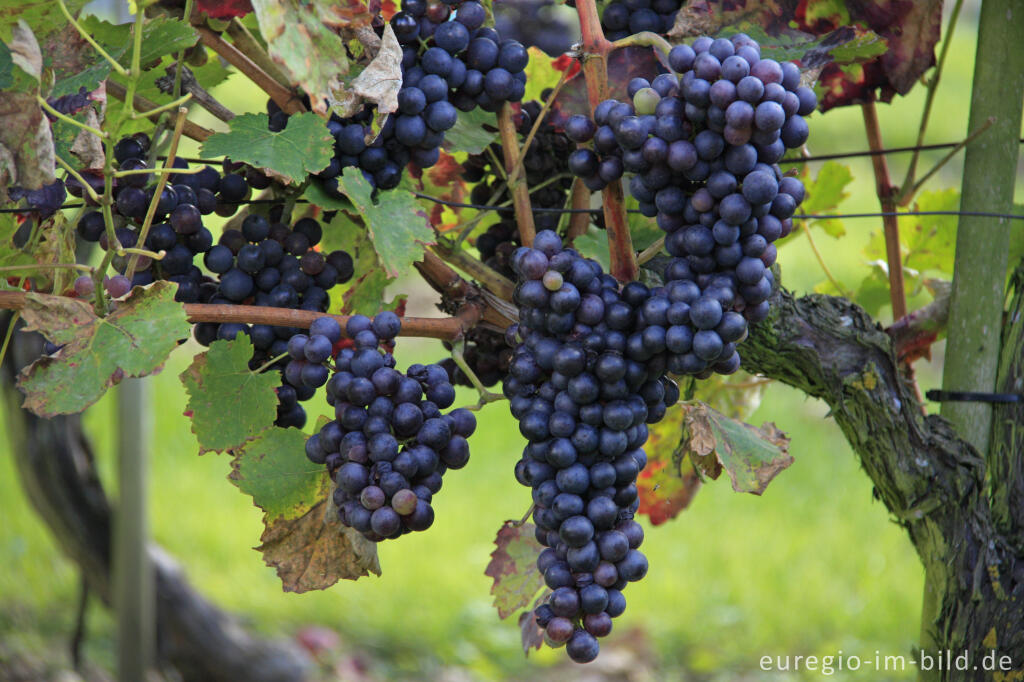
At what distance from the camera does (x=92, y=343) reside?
747 mm

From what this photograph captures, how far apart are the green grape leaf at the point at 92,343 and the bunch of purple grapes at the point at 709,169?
Answer: 0.35 m

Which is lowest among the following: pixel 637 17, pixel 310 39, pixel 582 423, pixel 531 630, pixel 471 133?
pixel 531 630

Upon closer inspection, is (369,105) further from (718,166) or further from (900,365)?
(900,365)

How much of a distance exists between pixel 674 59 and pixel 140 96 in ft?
1.72

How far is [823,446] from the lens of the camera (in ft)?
13.1

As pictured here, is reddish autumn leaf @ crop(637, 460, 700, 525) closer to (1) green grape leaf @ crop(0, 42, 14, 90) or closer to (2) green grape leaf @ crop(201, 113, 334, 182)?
(2) green grape leaf @ crop(201, 113, 334, 182)

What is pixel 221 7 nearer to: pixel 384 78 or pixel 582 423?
pixel 384 78

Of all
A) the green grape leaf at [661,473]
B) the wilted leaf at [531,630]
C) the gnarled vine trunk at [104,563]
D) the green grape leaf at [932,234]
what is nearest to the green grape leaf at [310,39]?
the wilted leaf at [531,630]

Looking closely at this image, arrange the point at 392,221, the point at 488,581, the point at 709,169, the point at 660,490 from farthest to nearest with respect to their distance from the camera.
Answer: the point at 488,581, the point at 660,490, the point at 392,221, the point at 709,169

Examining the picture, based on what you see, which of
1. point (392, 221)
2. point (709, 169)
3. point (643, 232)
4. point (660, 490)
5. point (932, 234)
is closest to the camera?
point (709, 169)

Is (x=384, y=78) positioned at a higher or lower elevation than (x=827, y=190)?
lower

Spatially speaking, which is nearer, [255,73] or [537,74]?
[255,73]

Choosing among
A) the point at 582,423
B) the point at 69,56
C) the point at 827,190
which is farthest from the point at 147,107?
the point at 827,190

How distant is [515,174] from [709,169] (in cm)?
22
